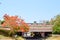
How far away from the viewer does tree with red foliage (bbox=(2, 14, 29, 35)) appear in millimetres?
51156

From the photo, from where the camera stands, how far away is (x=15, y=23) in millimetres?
51156

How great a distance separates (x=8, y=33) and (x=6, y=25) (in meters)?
2.55

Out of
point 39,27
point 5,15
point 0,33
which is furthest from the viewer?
point 39,27

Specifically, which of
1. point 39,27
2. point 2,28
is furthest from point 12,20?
point 39,27

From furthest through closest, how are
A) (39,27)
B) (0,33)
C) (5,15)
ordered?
(39,27)
(5,15)
(0,33)

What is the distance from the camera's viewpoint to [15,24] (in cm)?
5100

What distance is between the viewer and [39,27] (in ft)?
195

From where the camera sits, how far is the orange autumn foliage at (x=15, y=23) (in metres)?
51.1

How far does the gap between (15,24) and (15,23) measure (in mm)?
281

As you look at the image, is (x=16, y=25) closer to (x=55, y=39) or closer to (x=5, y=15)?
(x=5, y=15)

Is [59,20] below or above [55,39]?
above

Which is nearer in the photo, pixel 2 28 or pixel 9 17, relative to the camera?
pixel 9 17

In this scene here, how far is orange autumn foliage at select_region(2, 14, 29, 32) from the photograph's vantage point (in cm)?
5106

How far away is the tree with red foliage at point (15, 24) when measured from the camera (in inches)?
2014
